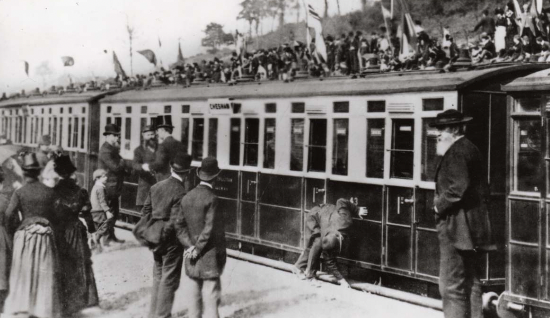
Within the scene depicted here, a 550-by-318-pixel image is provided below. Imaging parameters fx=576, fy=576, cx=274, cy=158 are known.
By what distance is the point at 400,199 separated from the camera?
6.55 m

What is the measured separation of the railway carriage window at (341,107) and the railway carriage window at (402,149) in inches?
29.5

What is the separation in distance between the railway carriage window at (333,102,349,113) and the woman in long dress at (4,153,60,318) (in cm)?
361

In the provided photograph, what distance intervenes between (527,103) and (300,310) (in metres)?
3.03

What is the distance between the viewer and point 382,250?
6.71 meters

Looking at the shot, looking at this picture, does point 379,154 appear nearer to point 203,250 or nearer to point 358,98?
point 358,98

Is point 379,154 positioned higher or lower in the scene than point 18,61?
lower

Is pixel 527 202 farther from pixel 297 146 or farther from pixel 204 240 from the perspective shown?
pixel 297 146

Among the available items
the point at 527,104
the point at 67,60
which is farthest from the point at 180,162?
the point at 67,60

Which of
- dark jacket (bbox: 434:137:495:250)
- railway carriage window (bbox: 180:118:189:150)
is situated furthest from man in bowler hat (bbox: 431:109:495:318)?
railway carriage window (bbox: 180:118:189:150)

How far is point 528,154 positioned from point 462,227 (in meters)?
1.23

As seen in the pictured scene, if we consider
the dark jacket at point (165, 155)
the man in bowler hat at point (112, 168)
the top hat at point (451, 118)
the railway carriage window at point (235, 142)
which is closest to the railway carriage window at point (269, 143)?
the railway carriage window at point (235, 142)

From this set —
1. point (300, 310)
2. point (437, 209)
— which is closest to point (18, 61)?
point (300, 310)

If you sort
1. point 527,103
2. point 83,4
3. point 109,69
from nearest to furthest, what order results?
1. point 527,103
2. point 83,4
3. point 109,69

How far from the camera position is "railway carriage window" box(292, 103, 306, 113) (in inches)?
304
